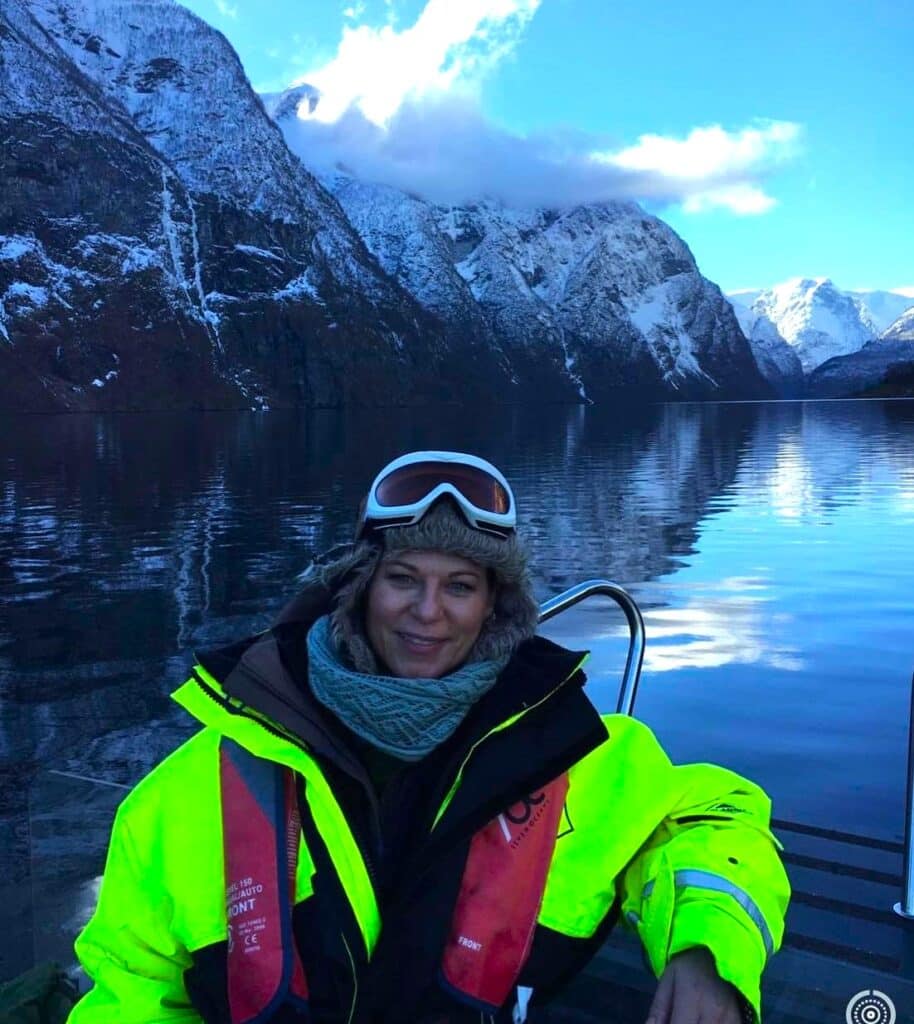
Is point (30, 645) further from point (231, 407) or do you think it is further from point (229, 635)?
point (231, 407)

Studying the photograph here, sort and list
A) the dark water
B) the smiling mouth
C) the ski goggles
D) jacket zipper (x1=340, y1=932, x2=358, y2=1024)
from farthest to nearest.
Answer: the dark water, the ski goggles, the smiling mouth, jacket zipper (x1=340, y1=932, x2=358, y2=1024)

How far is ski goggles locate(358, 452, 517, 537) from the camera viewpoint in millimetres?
3252

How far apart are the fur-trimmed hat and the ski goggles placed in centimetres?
3

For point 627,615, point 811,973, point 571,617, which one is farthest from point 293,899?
point 571,617

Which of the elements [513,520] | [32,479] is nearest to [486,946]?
[513,520]

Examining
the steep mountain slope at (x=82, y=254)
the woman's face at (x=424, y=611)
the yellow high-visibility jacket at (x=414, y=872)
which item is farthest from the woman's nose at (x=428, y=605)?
the steep mountain slope at (x=82, y=254)

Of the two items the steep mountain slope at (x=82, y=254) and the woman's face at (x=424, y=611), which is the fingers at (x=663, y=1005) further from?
the steep mountain slope at (x=82, y=254)

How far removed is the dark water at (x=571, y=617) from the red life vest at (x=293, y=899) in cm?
231

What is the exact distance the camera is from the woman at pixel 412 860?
2482 millimetres

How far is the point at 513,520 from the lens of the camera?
3324 millimetres

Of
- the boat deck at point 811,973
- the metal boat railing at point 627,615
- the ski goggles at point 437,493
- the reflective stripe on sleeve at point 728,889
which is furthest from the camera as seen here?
the metal boat railing at point 627,615

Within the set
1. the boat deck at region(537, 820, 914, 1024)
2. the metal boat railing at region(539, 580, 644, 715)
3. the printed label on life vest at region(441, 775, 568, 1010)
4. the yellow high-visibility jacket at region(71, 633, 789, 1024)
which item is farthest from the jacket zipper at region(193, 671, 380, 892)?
the metal boat railing at region(539, 580, 644, 715)

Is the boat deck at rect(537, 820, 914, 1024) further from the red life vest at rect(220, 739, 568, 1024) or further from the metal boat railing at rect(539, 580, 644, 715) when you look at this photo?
the metal boat railing at rect(539, 580, 644, 715)

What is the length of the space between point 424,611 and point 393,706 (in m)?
0.43
